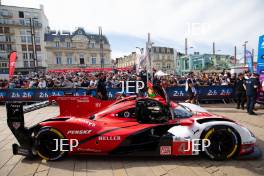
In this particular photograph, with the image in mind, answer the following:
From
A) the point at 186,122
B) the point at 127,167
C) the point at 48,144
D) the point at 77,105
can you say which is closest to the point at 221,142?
the point at 186,122

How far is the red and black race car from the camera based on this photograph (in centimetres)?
405

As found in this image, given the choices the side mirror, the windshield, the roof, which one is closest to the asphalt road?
the side mirror

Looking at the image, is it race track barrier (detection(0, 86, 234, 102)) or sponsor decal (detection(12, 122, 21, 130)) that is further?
race track barrier (detection(0, 86, 234, 102))

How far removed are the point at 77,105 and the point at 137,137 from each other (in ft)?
7.77

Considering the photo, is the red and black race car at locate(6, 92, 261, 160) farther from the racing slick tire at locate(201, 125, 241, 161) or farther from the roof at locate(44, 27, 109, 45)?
the roof at locate(44, 27, 109, 45)

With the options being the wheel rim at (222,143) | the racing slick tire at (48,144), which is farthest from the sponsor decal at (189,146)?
the racing slick tire at (48,144)

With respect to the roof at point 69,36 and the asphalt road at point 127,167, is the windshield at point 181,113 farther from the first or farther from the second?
the roof at point 69,36

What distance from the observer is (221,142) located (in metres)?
4.09

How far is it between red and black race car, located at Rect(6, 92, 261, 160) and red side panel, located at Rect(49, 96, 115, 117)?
1228mm

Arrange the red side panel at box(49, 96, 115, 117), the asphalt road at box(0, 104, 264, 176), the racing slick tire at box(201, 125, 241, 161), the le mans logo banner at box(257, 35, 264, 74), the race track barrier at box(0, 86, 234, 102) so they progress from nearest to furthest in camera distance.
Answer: the asphalt road at box(0, 104, 264, 176)
the racing slick tire at box(201, 125, 241, 161)
the red side panel at box(49, 96, 115, 117)
the le mans logo banner at box(257, 35, 264, 74)
the race track barrier at box(0, 86, 234, 102)

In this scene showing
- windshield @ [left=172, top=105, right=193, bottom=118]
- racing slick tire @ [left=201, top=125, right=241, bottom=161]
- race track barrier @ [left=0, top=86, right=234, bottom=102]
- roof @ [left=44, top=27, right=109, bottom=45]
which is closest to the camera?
racing slick tire @ [left=201, top=125, right=241, bottom=161]

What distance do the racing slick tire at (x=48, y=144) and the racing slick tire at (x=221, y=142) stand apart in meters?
2.78

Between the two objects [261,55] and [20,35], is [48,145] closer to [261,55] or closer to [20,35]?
[261,55]

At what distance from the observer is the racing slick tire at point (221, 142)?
4.02 metres
